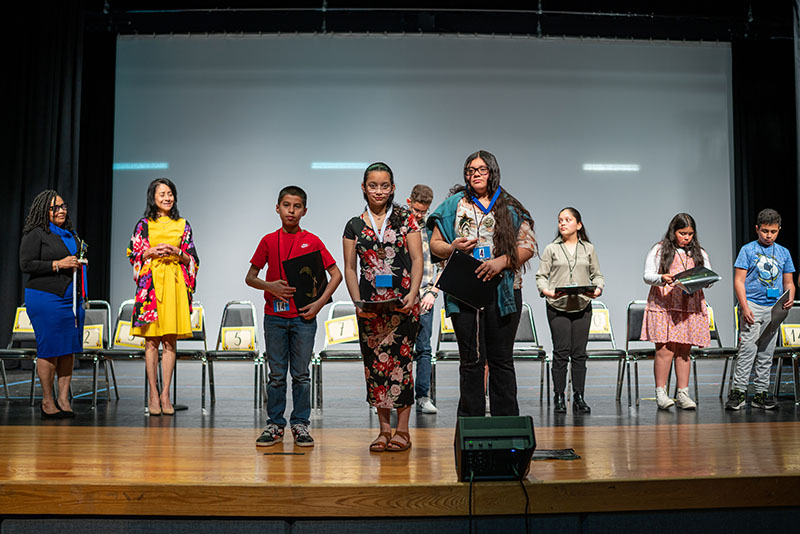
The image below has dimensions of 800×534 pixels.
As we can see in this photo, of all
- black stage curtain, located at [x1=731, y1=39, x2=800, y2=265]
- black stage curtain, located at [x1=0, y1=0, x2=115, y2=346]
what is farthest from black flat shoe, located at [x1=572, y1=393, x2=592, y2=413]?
black stage curtain, located at [x1=0, y1=0, x2=115, y2=346]

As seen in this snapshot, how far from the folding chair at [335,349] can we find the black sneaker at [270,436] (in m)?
1.38

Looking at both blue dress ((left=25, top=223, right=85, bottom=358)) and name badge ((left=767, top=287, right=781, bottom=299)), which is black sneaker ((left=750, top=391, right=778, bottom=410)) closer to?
name badge ((left=767, top=287, right=781, bottom=299))

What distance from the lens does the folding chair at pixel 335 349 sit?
4.83 m

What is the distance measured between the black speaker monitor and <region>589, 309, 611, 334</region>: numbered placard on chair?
3.68 metres

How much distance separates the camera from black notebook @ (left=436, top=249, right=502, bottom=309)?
9.57 ft

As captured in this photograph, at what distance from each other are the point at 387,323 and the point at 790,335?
3961 mm

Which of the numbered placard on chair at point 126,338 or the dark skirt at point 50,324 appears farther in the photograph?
the numbered placard on chair at point 126,338

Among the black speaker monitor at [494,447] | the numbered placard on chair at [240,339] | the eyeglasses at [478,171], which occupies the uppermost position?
the eyeglasses at [478,171]

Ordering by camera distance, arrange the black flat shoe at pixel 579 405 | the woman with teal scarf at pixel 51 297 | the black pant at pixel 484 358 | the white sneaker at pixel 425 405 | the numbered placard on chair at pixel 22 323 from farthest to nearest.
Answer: the numbered placard on chair at pixel 22 323
the black flat shoe at pixel 579 405
the white sneaker at pixel 425 405
the woman with teal scarf at pixel 51 297
the black pant at pixel 484 358

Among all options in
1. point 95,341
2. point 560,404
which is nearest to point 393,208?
point 560,404

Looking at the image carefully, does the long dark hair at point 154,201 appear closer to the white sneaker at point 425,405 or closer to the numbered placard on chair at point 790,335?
the white sneaker at point 425,405

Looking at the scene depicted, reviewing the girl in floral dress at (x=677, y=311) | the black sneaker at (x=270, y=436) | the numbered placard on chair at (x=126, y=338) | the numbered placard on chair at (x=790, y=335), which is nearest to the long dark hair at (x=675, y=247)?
the girl in floral dress at (x=677, y=311)

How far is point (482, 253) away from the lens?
10.1ft

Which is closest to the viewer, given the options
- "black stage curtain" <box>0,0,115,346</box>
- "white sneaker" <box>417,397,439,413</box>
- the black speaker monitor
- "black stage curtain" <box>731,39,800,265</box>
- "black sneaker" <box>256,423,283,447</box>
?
the black speaker monitor
